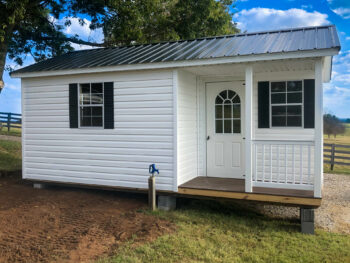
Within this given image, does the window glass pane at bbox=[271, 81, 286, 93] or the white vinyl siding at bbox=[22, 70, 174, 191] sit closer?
the white vinyl siding at bbox=[22, 70, 174, 191]

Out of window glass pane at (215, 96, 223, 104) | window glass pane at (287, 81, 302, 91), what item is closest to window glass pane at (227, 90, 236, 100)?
window glass pane at (215, 96, 223, 104)

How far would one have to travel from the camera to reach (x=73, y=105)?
767 cm

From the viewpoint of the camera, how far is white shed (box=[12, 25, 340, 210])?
618cm

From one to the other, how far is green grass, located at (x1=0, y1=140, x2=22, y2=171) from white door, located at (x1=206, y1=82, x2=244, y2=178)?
7672mm

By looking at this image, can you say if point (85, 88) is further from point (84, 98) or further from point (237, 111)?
point (237, 111)

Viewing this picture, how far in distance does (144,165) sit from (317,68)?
386 centimetres

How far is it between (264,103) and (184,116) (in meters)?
1.77

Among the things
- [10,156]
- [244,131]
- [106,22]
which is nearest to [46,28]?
[106,22]

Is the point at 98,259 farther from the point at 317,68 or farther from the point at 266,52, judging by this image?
the point at 317,68

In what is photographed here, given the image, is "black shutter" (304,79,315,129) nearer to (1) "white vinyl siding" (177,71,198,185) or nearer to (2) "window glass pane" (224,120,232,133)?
(2) "window glass pane" (224,120,232,133)

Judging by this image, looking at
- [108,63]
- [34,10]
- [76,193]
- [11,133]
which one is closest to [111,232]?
[76,193]

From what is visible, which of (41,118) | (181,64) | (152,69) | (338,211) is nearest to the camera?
(181,64)

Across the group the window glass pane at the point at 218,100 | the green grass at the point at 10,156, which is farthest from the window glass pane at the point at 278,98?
the green grass at the point at 10,156

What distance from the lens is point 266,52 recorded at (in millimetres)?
5586
